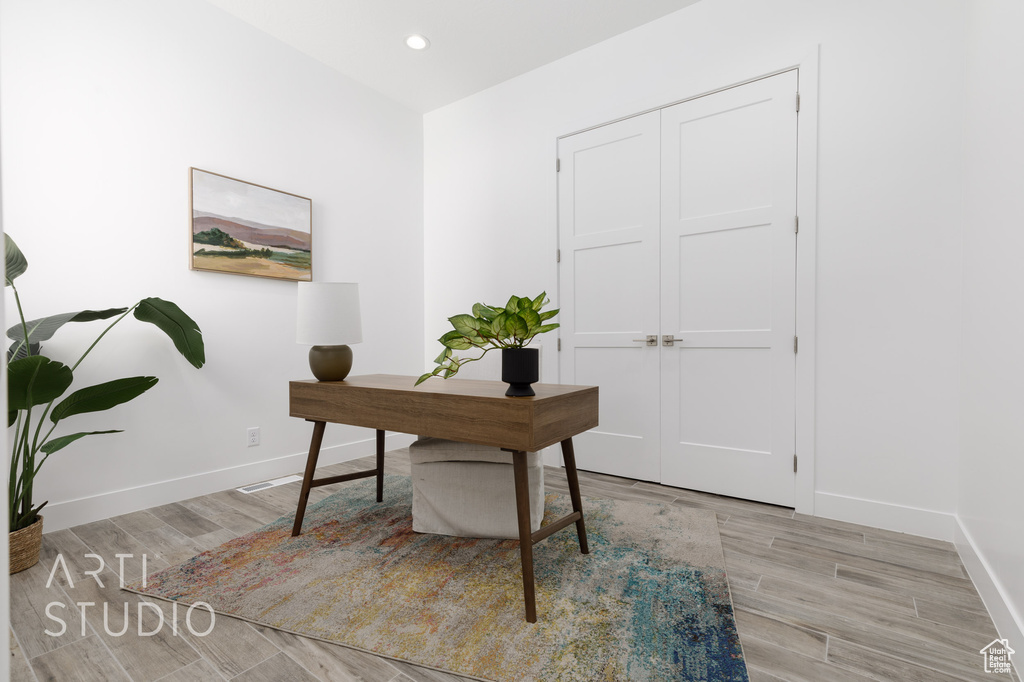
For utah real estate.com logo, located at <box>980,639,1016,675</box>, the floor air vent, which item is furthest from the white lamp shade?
utah real estate.com logo, located at <box>980,639,1016,675</box>

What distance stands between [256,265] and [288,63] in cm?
139

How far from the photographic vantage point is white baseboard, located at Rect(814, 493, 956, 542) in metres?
2.24

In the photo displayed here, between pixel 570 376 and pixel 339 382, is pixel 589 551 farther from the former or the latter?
pixel 570 376

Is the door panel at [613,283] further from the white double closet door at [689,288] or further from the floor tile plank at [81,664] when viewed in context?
the floor tile plank at [81,664]

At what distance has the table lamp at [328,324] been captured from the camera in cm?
222

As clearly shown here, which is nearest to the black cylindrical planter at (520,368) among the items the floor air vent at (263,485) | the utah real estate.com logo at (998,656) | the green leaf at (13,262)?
the utah real estate.com logo at (998,656)

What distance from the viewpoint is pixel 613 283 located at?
3.28m

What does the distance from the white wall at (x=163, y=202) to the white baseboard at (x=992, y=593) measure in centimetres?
344

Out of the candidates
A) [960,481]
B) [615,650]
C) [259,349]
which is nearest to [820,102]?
[960,481]

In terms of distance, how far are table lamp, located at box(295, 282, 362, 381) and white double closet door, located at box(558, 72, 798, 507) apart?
5.45 ft

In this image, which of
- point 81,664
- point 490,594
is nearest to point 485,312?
point 490,594

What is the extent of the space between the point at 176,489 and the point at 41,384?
109cm

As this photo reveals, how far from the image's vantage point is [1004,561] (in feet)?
5.07

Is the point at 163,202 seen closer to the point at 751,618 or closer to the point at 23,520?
the point at 23,520
